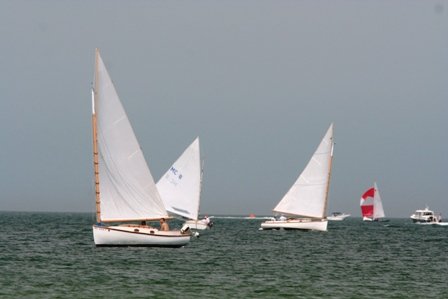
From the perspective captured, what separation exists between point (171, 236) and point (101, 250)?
507 centimetres

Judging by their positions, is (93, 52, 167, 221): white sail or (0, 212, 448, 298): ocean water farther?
(93, 52, 167, 221): white sail

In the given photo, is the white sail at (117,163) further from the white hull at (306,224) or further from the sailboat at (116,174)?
the white hull at (306,224)

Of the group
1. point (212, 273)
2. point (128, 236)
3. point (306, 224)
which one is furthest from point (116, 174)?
point (306, 224)

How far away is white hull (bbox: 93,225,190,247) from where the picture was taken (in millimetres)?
53469

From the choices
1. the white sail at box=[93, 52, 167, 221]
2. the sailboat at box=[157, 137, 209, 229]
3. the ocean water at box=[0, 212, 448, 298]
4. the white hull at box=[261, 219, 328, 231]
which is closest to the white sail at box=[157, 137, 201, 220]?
the sailboat at box=[157, 137, 209, 229]

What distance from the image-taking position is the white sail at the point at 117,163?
5281 centimetres

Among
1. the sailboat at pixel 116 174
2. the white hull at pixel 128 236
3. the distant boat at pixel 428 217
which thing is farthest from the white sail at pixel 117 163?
the distant boat at pixel 428 217

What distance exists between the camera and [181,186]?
85438 millimetres

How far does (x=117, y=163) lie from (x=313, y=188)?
50.9 meters

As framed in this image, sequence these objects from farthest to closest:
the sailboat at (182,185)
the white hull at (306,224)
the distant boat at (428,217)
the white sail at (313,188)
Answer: the distant boat at (428,217), the white hull at (306,224), the white sail at (313,188), the sailboat at (182,185)

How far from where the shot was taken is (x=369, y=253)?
63094mm

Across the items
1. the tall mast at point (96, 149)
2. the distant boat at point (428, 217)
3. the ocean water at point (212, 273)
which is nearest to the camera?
the ocean water at point (212, 273)

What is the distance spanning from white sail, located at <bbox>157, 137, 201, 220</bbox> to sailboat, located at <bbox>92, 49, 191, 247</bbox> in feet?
96.3

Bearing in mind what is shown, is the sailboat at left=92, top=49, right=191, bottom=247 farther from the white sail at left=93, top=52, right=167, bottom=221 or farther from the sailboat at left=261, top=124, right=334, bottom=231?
the sailboat at left=261, top=124, right=334, bottom=231
